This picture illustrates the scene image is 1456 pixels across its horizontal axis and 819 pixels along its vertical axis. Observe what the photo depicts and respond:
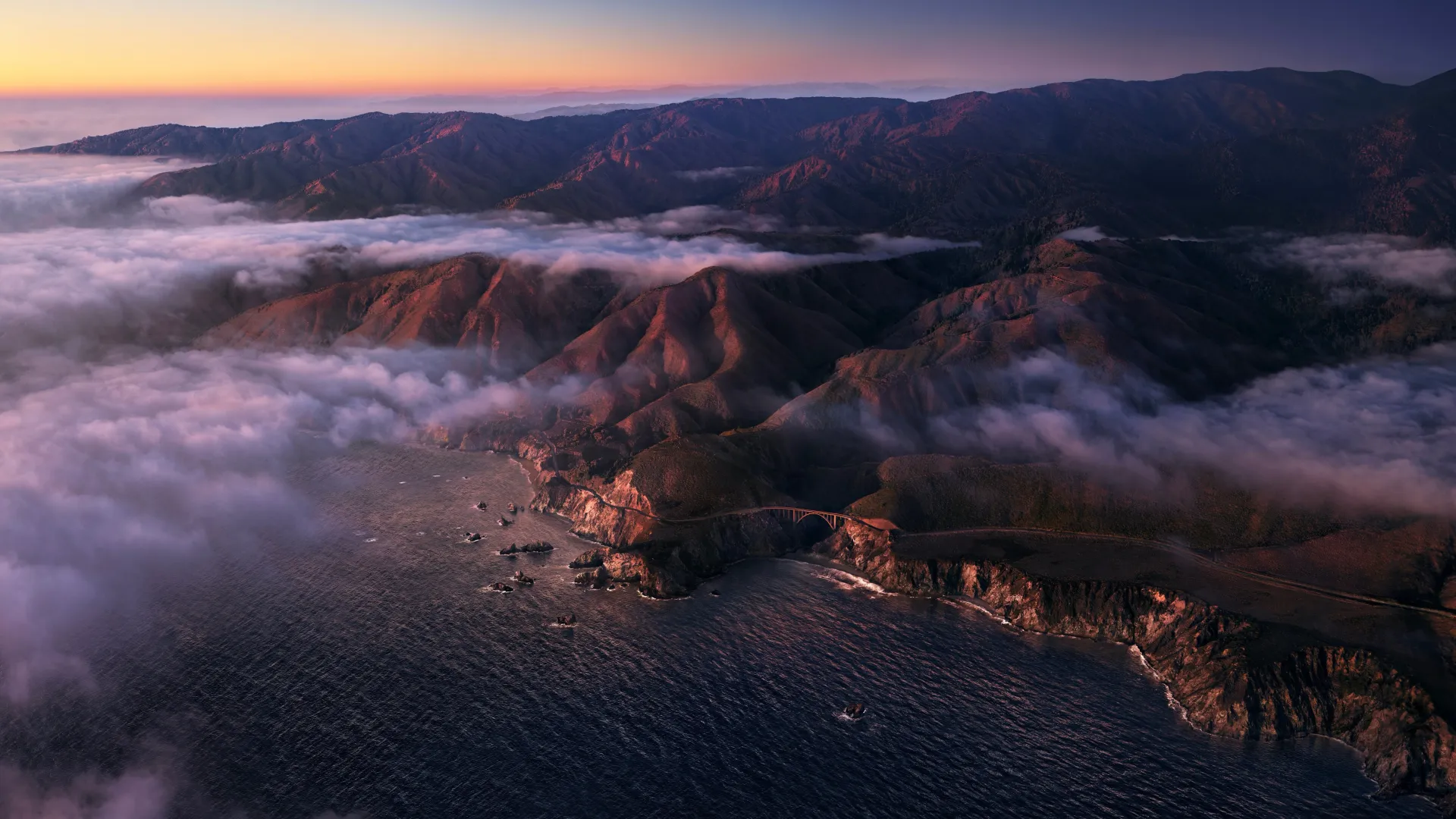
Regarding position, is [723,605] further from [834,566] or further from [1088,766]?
[1088,766]

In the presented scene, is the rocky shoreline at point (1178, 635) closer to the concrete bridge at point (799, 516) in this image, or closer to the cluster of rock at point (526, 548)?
the concrete bridge at point (799, 516)

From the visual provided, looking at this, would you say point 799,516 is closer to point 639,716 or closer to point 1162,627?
point 639,716

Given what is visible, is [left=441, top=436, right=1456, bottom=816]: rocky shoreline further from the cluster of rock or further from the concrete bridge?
the cluster of rock

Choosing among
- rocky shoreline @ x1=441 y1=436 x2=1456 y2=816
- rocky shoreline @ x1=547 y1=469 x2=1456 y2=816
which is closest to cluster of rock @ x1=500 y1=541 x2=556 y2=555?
rocky shoreline @ x1=441 y1=436 x2=1456 y2=816

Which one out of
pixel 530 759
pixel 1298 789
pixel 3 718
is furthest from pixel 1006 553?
pixel 3 718

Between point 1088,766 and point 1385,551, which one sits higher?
point 1385,551

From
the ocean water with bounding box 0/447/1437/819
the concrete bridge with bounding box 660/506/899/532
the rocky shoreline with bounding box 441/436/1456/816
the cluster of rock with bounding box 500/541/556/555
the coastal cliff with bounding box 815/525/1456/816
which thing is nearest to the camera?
the ocean water with bounding box 0/447/1437/819
